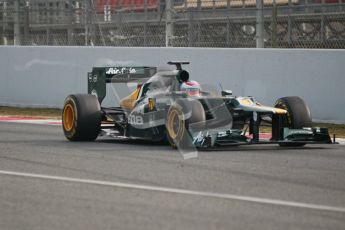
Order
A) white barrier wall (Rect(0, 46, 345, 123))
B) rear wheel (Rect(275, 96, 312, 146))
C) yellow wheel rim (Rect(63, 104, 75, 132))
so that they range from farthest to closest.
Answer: white barrier wall (Rect(0, 46, 345, 123)) → yellow wheel rim (Rect(63, 104, 75, 132)) → rear wheel (Rect(275, 96, 312, 146))

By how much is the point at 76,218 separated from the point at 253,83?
35.3ft

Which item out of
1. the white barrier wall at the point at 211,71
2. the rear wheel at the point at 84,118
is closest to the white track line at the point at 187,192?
the rear wheel at the point at 84,118

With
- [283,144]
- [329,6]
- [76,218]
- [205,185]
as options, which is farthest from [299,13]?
[76,218]

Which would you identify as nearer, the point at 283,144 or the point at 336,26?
the point at 283,144

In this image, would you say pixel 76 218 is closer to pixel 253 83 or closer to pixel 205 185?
pixel 205 185

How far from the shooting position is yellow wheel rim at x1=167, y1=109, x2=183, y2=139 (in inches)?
472

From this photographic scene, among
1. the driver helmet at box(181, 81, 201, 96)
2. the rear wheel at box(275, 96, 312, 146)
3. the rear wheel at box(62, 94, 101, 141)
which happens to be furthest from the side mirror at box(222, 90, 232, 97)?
the rear wheel at box(62, 94, 101, 141)

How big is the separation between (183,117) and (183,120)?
4cm

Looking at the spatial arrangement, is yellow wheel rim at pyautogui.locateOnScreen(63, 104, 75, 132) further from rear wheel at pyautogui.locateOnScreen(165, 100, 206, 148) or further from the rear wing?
rear wheel at pyautogui.locateOnScreen(165, 100, 206, 148)

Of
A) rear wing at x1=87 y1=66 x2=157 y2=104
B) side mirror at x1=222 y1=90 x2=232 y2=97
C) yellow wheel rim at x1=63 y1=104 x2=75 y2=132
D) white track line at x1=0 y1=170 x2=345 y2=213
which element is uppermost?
rear wing at x1=87 y1=66 x2=157 y2=104

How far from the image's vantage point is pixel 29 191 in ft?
27.4

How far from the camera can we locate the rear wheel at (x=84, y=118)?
13219 millimetres

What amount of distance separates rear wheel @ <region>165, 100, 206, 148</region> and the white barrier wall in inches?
198

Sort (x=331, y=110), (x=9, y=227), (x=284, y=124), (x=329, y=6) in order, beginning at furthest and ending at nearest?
1. (x=329, y=6)
2. (x=331, y=110)
3. (x=284, y=124)
4. (x=9, y=227)
